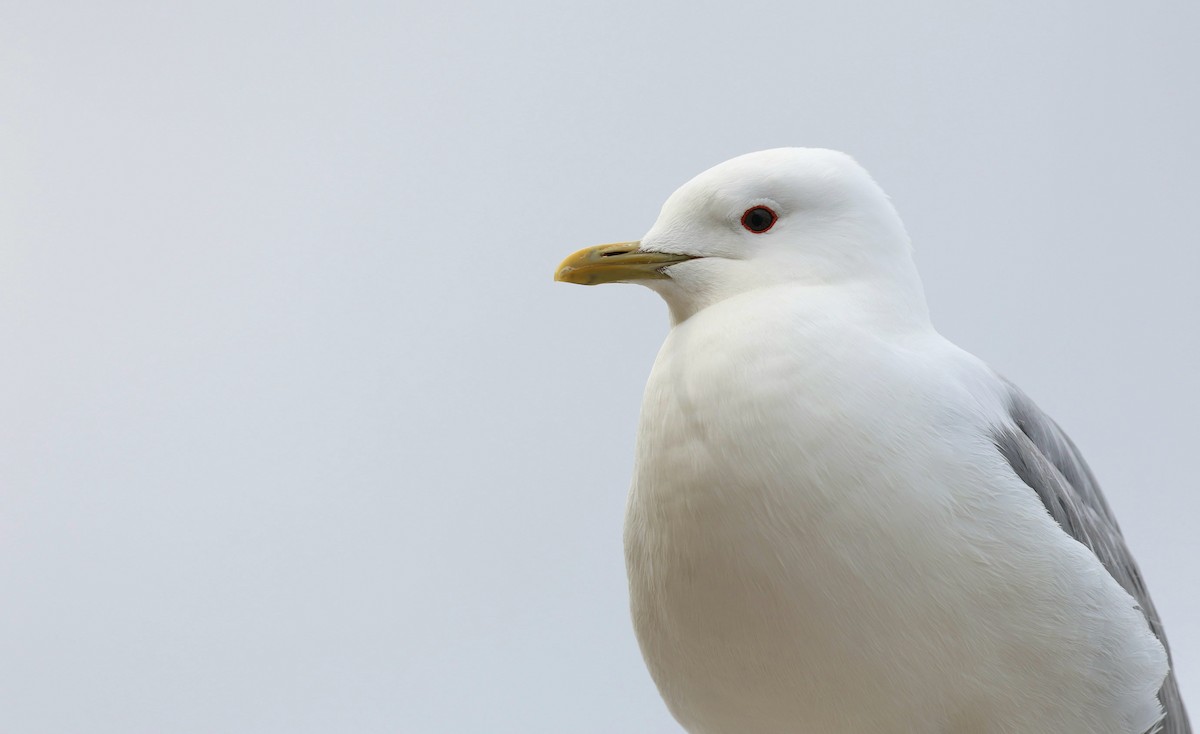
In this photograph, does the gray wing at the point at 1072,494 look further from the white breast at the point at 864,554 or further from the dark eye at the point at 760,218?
the dark eye at the point at 760,218

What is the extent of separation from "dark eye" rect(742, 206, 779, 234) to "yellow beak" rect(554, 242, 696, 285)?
0.26ft

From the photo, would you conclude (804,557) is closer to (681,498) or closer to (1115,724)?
(681,498)

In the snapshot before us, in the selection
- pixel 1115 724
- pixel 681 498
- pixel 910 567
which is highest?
pixel 681 498

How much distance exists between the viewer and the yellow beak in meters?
1.45

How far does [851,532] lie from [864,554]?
1.0 inches

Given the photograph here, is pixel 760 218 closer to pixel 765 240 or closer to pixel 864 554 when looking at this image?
pixel 765 240

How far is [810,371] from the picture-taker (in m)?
1.29

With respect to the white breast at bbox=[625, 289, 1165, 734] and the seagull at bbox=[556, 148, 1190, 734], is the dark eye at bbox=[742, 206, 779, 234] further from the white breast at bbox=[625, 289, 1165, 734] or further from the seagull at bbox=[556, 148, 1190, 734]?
the white breast at bbox=[625, 289, 1165, 734]

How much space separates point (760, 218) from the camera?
57.0 inches

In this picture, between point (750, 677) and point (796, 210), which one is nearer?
point (750, 677)

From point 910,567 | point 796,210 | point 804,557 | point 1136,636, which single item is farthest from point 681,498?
point 1136,636

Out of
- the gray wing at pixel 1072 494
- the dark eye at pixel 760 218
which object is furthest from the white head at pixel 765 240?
the gray wing at pixel 1072 494

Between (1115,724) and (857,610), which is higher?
(857,610)

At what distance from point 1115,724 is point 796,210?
2.24 ft
